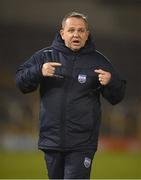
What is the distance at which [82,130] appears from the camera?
2770 millimetres

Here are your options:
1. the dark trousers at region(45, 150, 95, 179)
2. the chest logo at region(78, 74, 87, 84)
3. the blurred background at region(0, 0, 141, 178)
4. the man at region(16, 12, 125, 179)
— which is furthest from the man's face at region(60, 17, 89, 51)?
the blurred background at region(0, 0, 141, 178)

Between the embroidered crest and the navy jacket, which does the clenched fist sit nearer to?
the navy jacket

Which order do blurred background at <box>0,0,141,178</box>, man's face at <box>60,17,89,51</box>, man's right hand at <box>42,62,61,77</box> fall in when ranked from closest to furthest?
man's right hand at <box>42,62,61,77</box> → man's face at <box>60,17,89,51</box> → blurred background at <box>0,0,141,178</box>

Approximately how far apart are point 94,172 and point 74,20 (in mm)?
2791

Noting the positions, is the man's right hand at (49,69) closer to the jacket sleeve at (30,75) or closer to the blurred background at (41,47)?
the jacket sleeve at (30,75)

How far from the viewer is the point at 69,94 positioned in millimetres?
2775

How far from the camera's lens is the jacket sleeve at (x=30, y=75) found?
276 centimetres

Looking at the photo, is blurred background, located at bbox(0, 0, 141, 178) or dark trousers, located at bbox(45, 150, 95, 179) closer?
dark trousers, located at bbox(45, 150, 95, 179)

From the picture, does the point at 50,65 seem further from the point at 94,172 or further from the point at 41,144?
the point at 94,172

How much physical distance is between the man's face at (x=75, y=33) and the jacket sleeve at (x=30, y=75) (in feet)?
0.57

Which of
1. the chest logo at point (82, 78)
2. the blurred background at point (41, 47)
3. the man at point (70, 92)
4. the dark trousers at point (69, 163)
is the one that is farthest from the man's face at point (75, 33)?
the blurred background at point (41, 47)

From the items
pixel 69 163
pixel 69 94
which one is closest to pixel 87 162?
pixel 69 163

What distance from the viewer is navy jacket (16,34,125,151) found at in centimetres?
276

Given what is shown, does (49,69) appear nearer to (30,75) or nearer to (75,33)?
(30,75)
